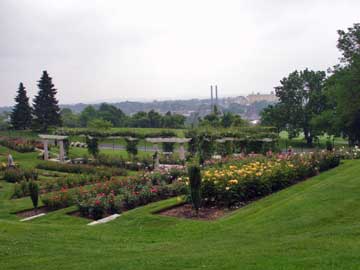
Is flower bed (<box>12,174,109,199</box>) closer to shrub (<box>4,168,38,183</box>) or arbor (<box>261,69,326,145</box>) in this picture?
shrub (<box>4,168,38,183</box>)

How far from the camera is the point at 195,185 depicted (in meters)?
10.5

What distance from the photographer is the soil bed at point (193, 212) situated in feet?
34.0

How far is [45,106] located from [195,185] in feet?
118

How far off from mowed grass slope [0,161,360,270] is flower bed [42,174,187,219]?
633 millimetres

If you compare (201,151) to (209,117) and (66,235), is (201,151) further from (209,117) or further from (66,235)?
(66,235)

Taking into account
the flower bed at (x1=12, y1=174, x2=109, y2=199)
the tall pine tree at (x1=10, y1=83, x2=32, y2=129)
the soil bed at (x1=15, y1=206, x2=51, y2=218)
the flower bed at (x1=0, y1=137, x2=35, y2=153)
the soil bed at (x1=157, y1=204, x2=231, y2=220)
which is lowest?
the soil bed at (x1=15, y1=206, x2=51, y2=218)

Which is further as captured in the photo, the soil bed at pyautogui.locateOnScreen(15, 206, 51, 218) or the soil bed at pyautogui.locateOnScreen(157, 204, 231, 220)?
the soil bed at pyautogui.locateOnScreen(15, 206, 51, 218)

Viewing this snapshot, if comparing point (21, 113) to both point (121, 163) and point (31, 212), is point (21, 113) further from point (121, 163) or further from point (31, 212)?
point (31, 212)

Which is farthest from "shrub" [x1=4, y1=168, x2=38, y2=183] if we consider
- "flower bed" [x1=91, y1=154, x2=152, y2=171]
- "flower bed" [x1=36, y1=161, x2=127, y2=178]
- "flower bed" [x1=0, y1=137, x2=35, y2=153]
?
"flower bed" [x1=0, y1=137, x2=35, y2=153]

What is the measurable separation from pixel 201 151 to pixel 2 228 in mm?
18197

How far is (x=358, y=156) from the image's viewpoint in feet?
64.4

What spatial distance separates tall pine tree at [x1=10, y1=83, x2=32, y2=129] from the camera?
144ft

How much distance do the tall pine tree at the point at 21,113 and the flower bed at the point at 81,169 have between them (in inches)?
774

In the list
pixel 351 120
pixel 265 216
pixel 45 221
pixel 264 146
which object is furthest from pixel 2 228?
pixel 351 120
